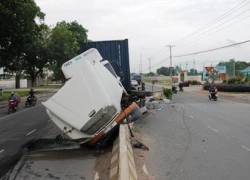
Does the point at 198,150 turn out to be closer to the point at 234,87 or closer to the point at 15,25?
the point at 15,25

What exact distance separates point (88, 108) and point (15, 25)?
19362mm

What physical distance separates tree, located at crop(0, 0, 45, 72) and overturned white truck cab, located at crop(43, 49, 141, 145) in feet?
54.9

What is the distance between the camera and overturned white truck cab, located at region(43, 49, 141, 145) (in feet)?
28.0

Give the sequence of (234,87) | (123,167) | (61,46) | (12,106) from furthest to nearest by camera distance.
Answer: (61,46), (234,87), (12,106), (123,167)

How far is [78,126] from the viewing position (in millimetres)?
8508

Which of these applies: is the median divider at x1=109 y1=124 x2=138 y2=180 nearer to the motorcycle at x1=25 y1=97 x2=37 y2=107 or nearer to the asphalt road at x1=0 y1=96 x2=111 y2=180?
the asphalt road at x1=0 y1=96 x2=111 y2=180

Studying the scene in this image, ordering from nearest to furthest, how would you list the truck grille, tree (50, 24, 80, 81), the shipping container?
the truck grille, the shipping container, tree (50, 24, 80, 81)

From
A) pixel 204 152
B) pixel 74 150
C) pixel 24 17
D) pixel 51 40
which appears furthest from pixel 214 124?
pixel 51 40

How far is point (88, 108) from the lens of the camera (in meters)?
8.60

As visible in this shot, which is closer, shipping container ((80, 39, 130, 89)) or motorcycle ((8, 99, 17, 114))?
shipping container ((80, 39, 130, 89))

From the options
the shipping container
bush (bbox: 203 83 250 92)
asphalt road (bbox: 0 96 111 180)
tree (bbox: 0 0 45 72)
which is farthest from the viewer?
bush (bbox: 203 83 250 92)

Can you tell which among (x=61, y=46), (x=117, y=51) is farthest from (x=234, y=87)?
(x=61, y=46)

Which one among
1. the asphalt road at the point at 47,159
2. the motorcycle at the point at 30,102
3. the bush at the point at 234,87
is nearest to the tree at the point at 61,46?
the bush at the point at 234,87

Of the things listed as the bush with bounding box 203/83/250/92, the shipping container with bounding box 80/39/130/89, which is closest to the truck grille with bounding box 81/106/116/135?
the shipping container with bounding box 80/39/130/89
